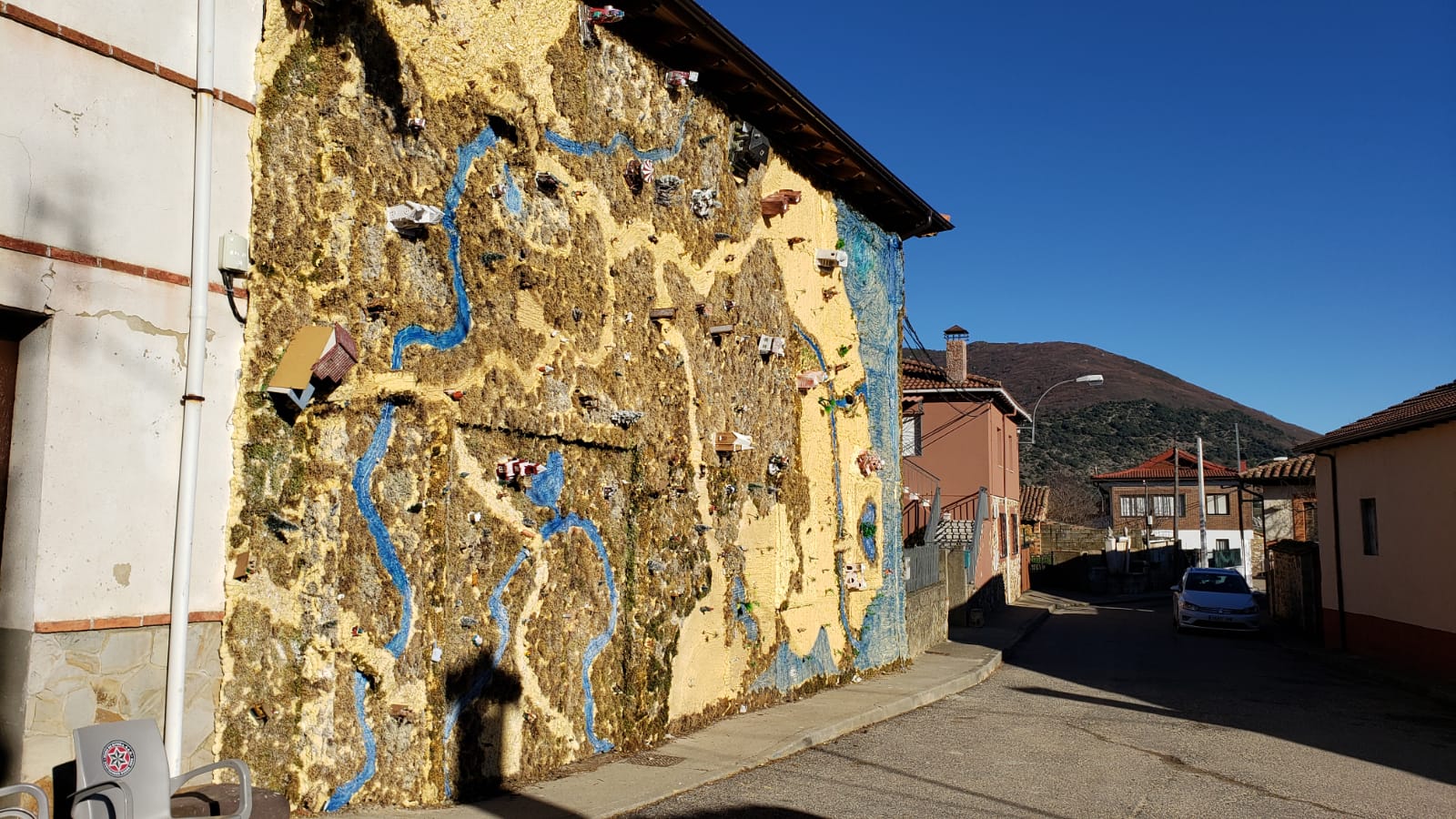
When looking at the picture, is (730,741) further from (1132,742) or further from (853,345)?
(853,345)

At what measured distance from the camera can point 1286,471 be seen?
105ft

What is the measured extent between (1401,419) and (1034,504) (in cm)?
3011

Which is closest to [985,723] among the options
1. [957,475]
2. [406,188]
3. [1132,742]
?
[1132,742]

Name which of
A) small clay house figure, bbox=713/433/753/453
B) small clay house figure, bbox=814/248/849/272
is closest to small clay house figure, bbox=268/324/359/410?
small clay house figure, bbox=713/433/753/453

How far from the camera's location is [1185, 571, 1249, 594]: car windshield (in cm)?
2381

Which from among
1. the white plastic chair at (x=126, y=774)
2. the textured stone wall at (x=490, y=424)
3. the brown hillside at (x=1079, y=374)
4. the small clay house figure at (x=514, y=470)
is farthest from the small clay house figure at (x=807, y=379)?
the brown hillside at (x=1079, y=374)

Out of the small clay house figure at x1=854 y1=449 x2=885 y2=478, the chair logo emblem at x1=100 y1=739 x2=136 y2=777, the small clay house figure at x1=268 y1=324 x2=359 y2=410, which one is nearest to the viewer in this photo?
the chair logo emblem at x1=100 y1=739 x2=136 y2=777

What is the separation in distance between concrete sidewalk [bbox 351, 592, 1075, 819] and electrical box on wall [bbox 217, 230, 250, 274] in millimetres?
3259

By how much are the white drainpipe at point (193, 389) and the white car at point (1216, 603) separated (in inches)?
848

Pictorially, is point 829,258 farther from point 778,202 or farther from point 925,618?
point 925,618

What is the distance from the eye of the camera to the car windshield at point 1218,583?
23.8m

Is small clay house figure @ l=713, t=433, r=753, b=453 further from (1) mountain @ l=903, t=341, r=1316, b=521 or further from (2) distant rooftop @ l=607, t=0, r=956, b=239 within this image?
(1) mountain @ l=903, t=341, r=1316, b=521

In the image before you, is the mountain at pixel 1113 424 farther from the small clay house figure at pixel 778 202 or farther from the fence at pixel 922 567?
the small clay house figure at pixel 778 202

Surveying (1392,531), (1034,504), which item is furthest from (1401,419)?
(1034,504)
